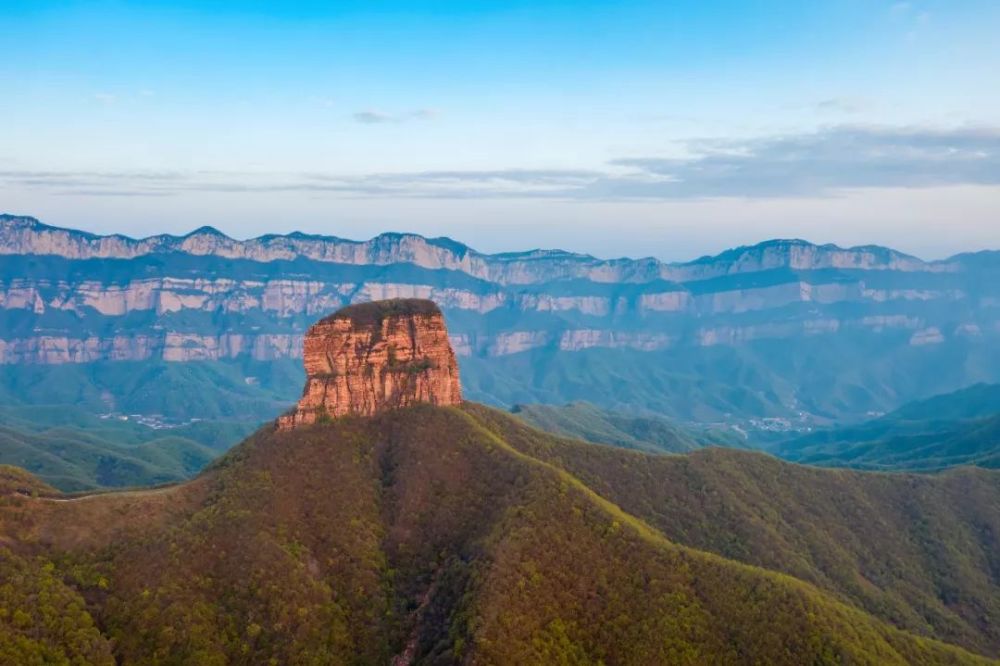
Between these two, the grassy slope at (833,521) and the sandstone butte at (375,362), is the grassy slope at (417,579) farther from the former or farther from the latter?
the grassy slope at (833,521)

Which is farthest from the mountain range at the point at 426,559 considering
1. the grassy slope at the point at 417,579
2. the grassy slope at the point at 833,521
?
the grassy slope at the point at 833,521

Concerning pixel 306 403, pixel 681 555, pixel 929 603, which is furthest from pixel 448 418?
pixel 929 603

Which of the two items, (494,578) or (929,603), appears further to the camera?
(929,603)

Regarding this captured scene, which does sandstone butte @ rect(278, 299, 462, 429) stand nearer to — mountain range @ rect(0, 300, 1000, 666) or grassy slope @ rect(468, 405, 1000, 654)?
mountain range @ rect(0, 300, 1000, 666)

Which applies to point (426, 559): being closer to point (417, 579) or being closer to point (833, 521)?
point (417, 579)

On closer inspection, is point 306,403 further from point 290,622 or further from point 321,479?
point 290,622

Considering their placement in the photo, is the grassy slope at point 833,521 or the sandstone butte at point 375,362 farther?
the grassy slope at point 833,521
